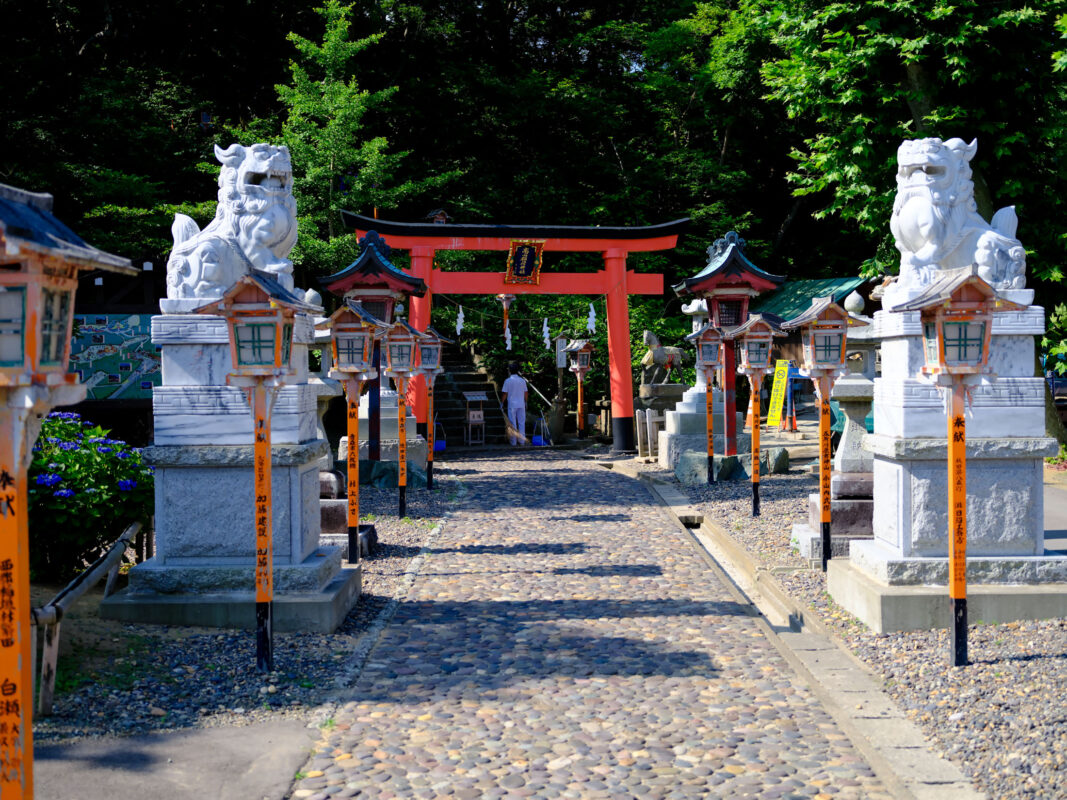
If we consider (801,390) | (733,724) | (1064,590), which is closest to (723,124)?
(801,390)

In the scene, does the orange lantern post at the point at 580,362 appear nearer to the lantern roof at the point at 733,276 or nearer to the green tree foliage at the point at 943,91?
the lantern roof at the point at 733,276

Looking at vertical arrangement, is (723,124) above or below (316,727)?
above

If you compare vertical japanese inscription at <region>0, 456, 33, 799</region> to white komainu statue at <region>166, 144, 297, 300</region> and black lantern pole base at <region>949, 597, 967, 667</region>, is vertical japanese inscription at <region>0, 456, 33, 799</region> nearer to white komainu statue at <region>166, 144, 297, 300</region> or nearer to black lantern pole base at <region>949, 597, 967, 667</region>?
white komainu statue at <region>166, 144, 297, 300</region>

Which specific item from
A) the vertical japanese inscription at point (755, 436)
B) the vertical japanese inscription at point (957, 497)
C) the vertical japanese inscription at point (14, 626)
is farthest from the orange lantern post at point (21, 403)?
the vertical japanese inscription at point (755, 436)

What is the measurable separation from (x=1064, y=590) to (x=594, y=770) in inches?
149

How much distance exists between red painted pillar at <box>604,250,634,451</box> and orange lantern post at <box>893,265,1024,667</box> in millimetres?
14549

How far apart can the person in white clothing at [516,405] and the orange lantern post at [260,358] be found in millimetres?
17169

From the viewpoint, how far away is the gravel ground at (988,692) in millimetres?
4238

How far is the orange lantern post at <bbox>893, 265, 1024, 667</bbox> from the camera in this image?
561cm

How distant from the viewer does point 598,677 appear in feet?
19.3

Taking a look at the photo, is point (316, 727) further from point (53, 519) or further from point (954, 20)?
point (954, 20)

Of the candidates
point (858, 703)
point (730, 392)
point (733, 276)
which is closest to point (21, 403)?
point (858, 703)

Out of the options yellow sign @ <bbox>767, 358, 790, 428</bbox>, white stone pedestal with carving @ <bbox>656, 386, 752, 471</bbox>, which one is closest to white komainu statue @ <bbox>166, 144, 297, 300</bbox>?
white stone pedestal with carving @ <bbox>656, 386, 752, 471</bbox>

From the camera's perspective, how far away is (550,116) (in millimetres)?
27000
